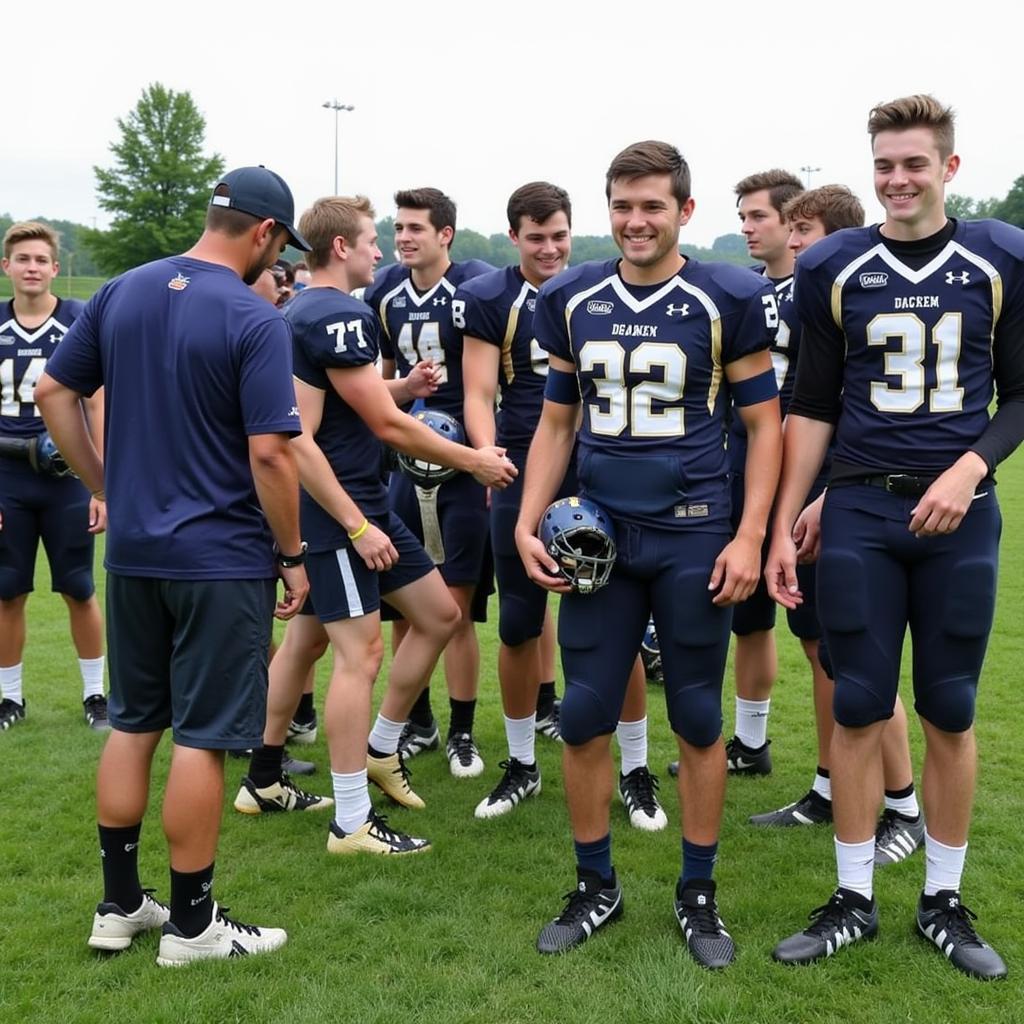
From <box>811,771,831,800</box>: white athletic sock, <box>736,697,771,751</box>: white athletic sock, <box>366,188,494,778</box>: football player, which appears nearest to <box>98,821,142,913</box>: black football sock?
<box>366,188,494,778</box>: football player

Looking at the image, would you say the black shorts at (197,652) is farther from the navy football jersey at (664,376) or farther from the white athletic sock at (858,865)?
the white athletic sock at (858,865)

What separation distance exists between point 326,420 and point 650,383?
1512 mm

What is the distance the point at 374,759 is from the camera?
195 inches

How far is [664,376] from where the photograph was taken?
140 inches

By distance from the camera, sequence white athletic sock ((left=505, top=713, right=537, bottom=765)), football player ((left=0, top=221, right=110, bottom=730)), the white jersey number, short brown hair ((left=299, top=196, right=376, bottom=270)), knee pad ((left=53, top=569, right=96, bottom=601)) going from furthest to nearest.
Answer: knee pad ((left=53, top=569, right=96, bottom=601)), football player ((left=0, top=221, right=110, bottom=730)), white athletic sock ((left=505, top=713, right=537, bottom=765)), short brown hair ((left=299, top=196, right=376, bottom=270)), the white jersey number

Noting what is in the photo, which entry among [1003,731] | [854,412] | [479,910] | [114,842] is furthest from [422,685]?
[1003,731]

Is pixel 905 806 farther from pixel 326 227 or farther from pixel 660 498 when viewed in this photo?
pixel 326 227

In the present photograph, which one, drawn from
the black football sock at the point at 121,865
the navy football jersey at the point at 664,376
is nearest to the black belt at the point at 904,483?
the navy football jersey at the point at 664,376

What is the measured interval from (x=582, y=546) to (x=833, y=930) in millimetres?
1462

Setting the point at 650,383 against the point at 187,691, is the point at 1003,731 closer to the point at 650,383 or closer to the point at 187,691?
the point at 650,383

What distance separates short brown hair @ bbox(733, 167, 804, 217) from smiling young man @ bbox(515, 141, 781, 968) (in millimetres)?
1677

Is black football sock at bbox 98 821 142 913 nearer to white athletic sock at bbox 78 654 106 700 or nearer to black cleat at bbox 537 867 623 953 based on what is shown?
black cleat at bbox 537 867 623 953

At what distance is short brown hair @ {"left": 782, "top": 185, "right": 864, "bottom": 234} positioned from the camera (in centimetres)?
476

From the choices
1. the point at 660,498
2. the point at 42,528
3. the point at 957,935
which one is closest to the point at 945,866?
the point at 957,935
